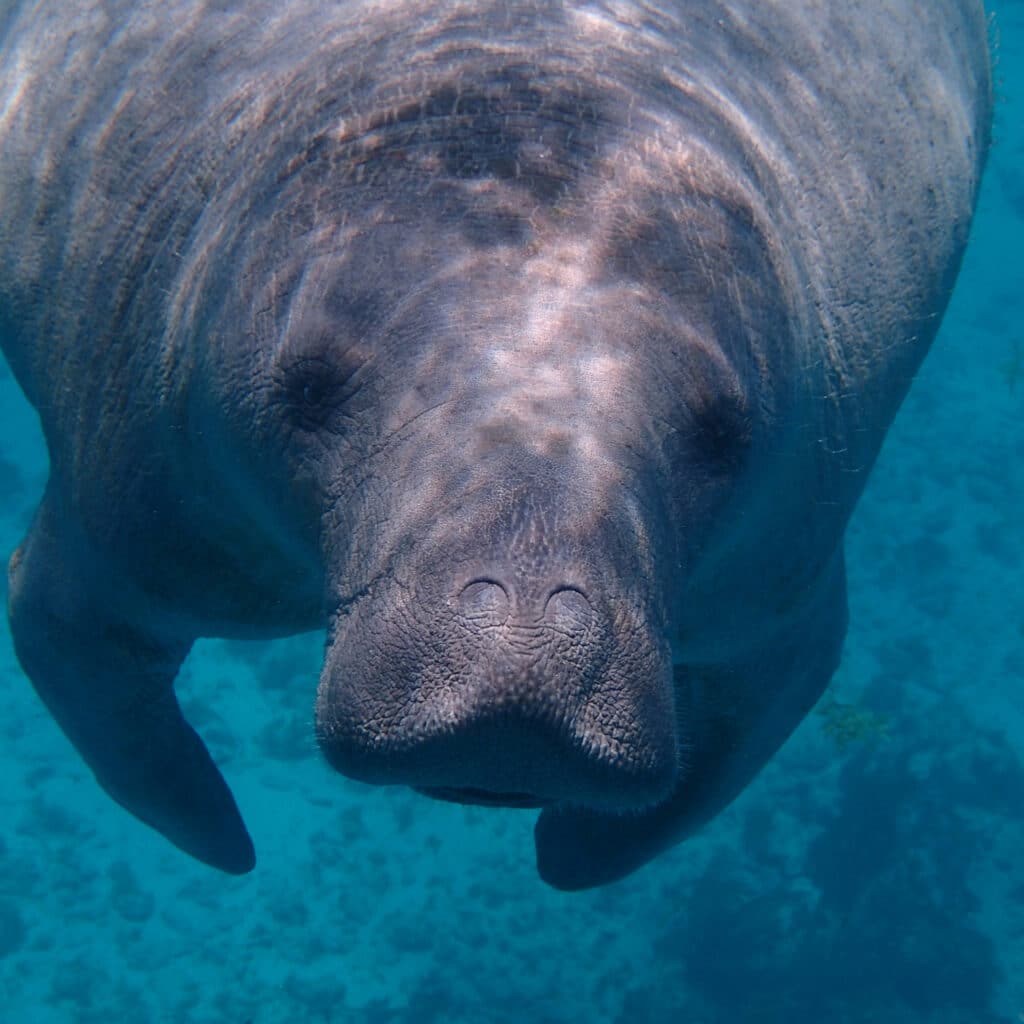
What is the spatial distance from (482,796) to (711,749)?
2749 millimetres

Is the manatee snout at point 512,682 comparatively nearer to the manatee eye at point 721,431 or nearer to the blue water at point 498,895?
the manatee eye at point 721,431

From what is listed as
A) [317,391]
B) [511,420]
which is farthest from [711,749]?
[511,420]

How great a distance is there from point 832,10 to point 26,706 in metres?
12.0

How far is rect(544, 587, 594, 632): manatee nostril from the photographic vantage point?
75.2 inches

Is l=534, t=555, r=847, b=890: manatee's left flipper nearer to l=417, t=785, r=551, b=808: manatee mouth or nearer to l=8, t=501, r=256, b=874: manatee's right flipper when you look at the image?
l=8, t=501, r=256, b=874: manatee's right flipper

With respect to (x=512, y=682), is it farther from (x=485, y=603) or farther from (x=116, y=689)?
(x=116, y=689)

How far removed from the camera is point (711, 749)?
4.93 m

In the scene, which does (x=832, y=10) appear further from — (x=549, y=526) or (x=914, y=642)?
(x=914, y=642)

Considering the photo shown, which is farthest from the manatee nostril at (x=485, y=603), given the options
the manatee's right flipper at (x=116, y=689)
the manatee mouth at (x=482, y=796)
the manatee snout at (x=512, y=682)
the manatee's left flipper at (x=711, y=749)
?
the manatee's left flipper at (x=711, y=749)

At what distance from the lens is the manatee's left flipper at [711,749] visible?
477cm

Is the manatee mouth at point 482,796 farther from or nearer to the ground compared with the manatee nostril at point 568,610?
nearer to the ground

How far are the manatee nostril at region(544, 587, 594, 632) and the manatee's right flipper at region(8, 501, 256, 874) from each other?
2625 mm

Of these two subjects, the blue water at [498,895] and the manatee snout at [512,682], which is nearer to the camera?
the manatee snout at [512,682]

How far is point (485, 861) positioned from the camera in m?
11.6
